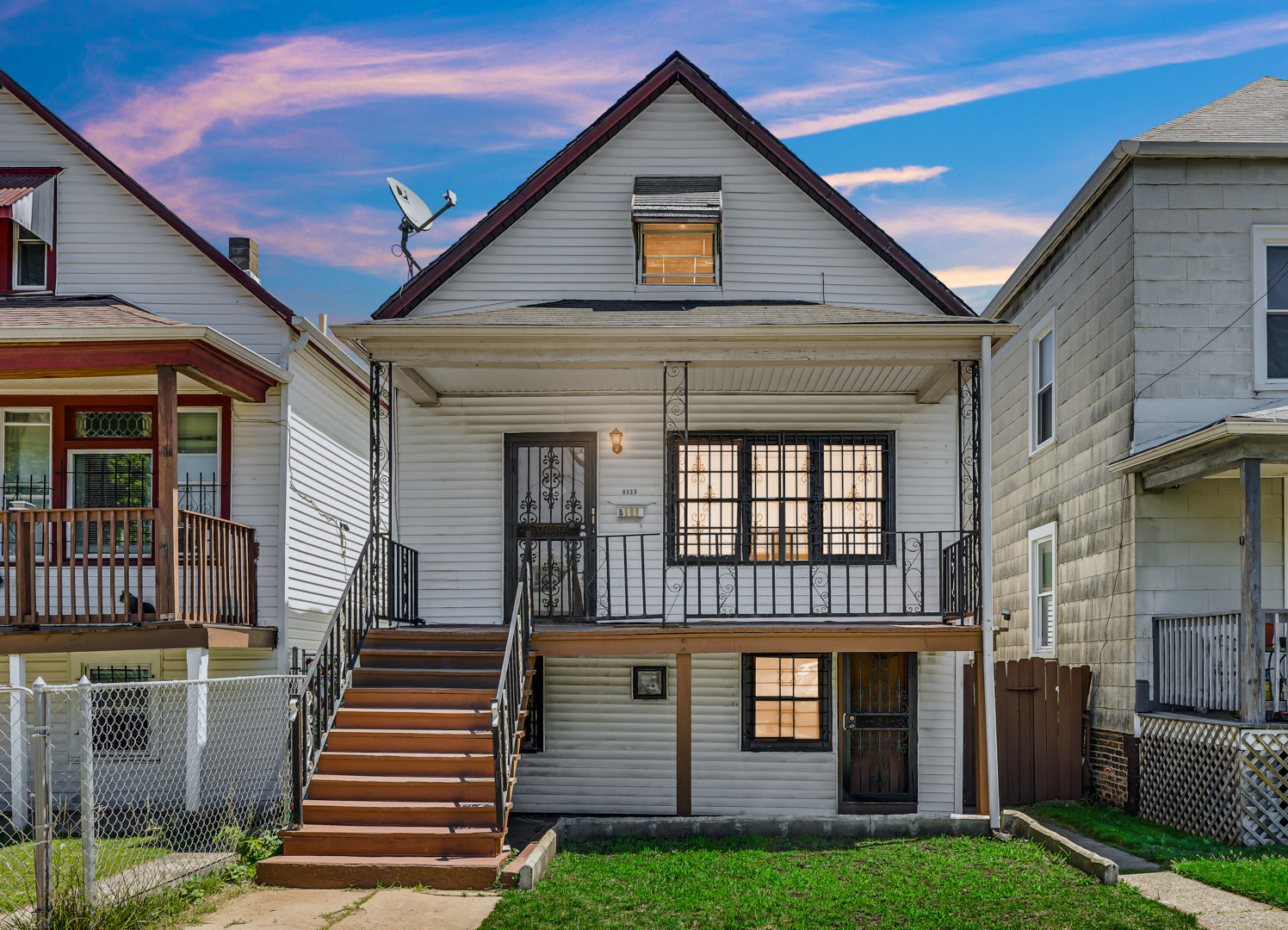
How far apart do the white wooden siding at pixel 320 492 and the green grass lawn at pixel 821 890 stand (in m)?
5.17

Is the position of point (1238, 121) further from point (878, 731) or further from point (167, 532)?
point (167, 532)

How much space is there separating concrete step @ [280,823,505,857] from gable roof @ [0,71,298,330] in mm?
6079

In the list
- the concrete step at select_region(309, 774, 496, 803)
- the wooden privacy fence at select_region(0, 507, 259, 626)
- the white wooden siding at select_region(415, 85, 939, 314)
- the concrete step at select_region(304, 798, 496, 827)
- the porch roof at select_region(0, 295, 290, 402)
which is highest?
the white wooden siding at select_region(415, 85, 939, 314)

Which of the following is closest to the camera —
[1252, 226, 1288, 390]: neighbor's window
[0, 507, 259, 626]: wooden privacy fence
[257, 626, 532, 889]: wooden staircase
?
[257, 626, 532, 889]: wooden staircase

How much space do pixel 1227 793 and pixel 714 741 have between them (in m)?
5.04

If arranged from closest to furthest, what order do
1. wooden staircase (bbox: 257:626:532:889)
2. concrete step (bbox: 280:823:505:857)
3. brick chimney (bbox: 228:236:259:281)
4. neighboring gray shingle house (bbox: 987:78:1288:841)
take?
1. wooden staircase (bbox: 257:626:532:889)
2. concrete step (bbox: 280:823:505:857)
3. neighboring gray shingle house (bbox: 987:78:1288:841)
4. brick chimney (bbox: 228:236:259:281)

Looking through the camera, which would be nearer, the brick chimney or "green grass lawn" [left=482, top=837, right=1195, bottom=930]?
"green grass lawn" [left=482, top=837, right=1195, bottom=930]

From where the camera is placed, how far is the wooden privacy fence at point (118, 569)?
32.4 ft

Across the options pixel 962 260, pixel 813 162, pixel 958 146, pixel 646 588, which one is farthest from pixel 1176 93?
pixel 646 588

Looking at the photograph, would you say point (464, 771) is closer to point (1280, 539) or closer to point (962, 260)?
point (1280, 539)

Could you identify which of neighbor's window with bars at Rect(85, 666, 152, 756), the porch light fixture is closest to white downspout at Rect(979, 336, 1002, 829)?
the porch light fixture

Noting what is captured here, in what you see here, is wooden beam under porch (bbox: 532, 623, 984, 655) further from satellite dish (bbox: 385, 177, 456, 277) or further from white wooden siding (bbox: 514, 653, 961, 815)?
satellite dish (bbox: 385, 177, 456, 277)

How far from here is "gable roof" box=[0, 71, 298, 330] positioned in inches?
471

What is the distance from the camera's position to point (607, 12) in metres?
17.8
